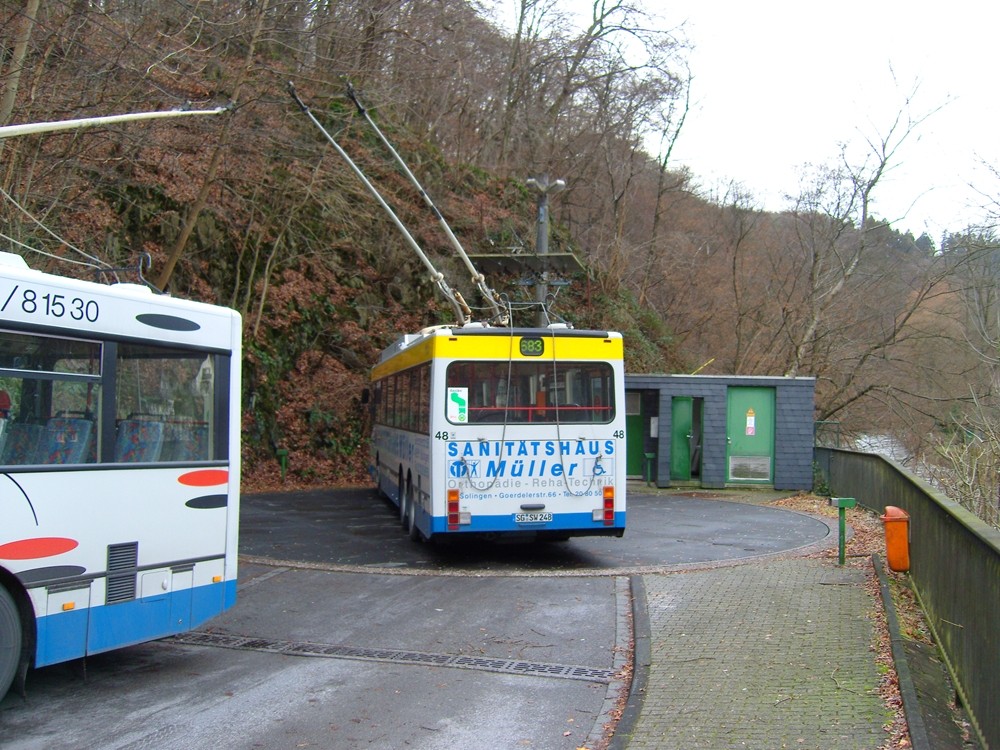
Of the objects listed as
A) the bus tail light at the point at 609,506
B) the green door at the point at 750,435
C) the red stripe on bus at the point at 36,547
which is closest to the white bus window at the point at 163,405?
the red stripe on bus at the point at 36,547

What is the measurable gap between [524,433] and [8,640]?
688cm

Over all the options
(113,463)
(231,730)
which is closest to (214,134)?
(113,463)

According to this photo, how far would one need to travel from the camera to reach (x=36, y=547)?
608 centimetres

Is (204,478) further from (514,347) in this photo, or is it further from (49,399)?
(514,347)

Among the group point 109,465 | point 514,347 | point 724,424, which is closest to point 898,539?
point 514,347

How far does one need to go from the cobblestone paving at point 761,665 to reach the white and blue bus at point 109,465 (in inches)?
137

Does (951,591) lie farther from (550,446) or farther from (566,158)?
(566,158)

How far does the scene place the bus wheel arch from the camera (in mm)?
5918

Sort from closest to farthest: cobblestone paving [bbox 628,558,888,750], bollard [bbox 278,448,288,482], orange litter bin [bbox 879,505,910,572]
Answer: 1. cobblestone paving [bbox 628,558,888,750]
2. orange litter bin [bbox 879,505,910,572]
3. bollard [bbox 278,448,288,482]

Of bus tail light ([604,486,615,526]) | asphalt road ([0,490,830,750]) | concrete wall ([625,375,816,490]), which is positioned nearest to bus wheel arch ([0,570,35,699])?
asphalt road ([0,490,830,750])

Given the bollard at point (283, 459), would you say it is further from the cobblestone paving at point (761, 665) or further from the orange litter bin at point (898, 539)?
the orange litter bin at point (898, 539)

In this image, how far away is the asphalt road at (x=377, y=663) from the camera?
5938mm

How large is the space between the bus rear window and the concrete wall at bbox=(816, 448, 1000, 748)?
3734mm

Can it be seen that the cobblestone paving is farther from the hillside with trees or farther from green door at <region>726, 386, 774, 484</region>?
green door at <region>726, 386, 774, 484</region>
